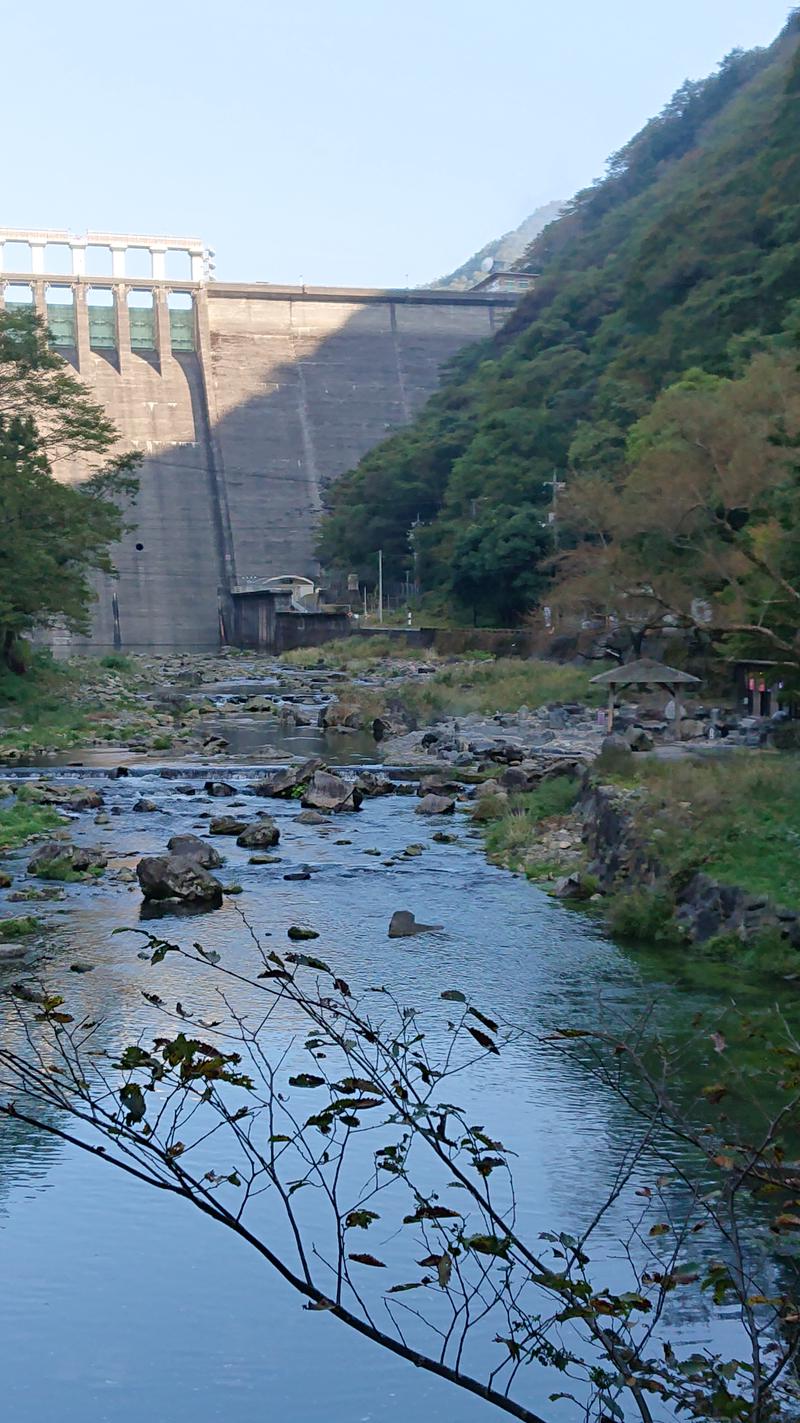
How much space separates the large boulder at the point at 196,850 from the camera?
56.2 ft

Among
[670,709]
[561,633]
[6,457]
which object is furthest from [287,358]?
[670,709]

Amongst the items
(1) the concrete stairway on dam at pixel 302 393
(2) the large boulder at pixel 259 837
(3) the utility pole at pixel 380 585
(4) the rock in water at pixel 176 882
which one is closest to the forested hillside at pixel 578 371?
(3) the utility pole at pixel 380 585

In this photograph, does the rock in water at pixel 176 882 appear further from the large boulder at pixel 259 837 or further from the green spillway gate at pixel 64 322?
the green spillway gate at pixel 64 322

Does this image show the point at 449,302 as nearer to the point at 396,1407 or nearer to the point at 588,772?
the point at 588,772

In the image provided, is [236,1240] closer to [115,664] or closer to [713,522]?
[713,522]

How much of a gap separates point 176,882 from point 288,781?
862 centimetres

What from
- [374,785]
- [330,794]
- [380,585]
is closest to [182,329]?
[380,585]

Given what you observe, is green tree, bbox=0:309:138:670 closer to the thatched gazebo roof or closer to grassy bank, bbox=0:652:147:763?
grassy bank, bbox=0:652:147:763

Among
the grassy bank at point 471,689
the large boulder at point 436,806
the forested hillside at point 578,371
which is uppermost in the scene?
the forested hillside at point 578,371

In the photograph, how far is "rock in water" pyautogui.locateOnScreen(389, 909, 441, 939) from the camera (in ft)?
45.9

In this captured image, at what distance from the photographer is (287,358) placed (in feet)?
298

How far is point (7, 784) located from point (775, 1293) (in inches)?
765

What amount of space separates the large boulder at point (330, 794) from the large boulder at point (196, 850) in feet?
15.2

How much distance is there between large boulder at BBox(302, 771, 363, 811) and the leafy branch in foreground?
10.9 meters
